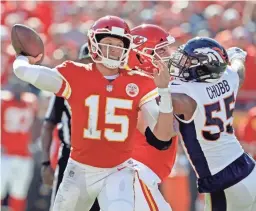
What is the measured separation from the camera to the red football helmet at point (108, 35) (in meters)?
4.67

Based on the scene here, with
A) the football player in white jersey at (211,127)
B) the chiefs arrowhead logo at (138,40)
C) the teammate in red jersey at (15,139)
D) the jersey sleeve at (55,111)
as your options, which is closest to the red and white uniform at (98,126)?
the football player in white jersey at (211,127)

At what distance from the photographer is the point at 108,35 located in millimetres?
4707

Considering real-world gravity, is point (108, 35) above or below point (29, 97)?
above

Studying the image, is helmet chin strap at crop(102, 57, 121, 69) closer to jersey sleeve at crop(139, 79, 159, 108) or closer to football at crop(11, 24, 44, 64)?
jersey sleeve at crop(139, 79, 159, 108)

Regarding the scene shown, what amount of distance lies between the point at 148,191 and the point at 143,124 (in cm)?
39

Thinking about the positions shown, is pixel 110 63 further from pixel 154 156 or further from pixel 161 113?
pixel 154 156

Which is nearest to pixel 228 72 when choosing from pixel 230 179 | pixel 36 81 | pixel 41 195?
pixel 230 179

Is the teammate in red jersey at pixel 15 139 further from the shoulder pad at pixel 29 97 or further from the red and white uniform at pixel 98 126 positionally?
the red and white uniform at pixel 98 126

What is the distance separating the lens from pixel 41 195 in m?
7.50

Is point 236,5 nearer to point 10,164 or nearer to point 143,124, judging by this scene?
point 10,164

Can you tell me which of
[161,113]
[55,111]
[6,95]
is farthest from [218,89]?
[6,95]

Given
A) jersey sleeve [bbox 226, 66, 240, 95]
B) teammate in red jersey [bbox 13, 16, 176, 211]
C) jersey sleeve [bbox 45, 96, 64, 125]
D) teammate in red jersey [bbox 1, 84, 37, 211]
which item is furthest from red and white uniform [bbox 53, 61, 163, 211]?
teammate in red jersey [bbox 1, 84, 37, 211]

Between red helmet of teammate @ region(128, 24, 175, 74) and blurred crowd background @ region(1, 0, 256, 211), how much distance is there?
2.61 metres

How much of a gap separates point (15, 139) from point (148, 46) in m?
2.79
